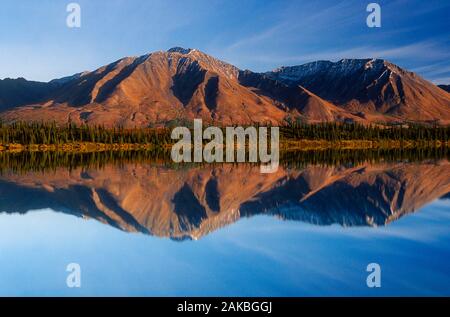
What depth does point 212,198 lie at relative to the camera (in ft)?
107

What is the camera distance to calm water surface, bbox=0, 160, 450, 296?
46.2ft

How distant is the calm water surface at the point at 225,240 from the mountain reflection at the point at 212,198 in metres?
0.11

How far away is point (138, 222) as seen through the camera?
2405 centimetres

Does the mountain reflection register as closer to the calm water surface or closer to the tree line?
the calm water surface

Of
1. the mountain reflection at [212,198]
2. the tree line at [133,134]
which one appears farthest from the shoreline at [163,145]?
the mountain reflection at [212,198]

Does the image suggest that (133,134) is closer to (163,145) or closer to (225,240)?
(163,145)

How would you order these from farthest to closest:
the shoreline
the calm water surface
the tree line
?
the tree line
the shoreline
the calm water surface

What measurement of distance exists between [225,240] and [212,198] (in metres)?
12.6

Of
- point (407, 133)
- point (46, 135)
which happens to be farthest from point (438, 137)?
point (46, 135)

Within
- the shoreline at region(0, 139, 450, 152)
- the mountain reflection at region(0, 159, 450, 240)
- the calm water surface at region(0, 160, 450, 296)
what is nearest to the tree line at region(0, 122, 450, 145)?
the shoreline at region(0, 139, 450, 152)

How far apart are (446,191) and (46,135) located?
385 ft

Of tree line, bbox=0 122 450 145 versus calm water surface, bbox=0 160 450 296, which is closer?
calm water surface, bbox=0 160 450 296

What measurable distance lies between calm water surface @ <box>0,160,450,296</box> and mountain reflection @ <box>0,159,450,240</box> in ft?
0.37

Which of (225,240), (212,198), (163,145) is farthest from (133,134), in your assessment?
(225,240)
